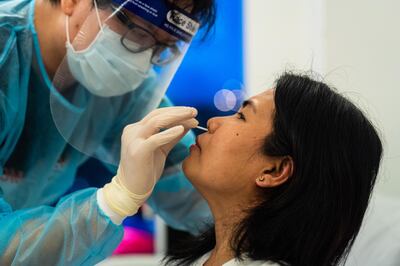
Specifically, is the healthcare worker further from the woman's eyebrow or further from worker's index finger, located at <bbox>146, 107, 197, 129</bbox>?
the woman's eyebrow

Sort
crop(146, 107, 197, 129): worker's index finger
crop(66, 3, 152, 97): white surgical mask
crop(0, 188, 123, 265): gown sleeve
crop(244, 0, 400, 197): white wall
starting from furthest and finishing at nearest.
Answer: crop(244, 0, 400, 197): white wall
crop(66, 3, 152, 97): white surgical mask
crop(146, 107, 197, 129): worker's index finger
crop(0, 188, 123, 265): gown sleeve

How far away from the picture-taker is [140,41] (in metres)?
1.23

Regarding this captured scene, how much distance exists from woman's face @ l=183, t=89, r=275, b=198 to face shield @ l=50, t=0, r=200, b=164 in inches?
12.6

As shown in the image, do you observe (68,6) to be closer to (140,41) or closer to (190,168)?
(140,41)

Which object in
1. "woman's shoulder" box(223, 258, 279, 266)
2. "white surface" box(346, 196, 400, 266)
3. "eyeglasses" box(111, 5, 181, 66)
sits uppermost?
"eyeglasses" box(111, 5, 181, 66)

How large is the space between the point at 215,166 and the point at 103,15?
521 mm

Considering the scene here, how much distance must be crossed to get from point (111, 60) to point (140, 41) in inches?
4.1

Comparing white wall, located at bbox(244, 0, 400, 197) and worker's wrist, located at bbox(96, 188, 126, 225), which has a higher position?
white wall, located at bbox(244, 0, 400, 197)

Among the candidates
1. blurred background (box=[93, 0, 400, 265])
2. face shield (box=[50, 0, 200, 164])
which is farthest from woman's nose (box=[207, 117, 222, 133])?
blurred background (box=[93, 0, 400, 265])

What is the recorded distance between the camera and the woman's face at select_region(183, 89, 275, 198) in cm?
112

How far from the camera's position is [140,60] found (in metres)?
1.26

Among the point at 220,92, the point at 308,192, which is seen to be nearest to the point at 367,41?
the point at 308,192

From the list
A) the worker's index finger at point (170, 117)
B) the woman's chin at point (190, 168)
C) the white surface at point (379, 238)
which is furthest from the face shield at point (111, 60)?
the white surface at point (379, 238)

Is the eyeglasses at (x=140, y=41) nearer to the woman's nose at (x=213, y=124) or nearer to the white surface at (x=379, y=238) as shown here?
the woman's nose at (x=213, y=124)
